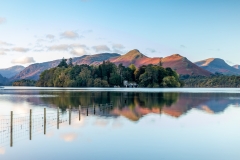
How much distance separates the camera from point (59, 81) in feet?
522

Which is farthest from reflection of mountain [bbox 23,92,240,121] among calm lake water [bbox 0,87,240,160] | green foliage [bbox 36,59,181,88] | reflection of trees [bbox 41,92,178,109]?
green foliage [bbox 36,59,181,88]

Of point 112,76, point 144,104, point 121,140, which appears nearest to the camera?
point 121,140

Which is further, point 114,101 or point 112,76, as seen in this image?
point 112,76

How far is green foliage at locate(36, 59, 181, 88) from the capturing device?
14825 cm

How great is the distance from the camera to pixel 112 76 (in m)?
151

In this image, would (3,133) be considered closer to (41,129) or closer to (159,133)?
(41,129)

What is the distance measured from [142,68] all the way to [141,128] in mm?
129869

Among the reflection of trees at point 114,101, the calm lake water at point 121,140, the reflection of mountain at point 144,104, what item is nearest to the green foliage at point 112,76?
the reflection of trees at point 114,101

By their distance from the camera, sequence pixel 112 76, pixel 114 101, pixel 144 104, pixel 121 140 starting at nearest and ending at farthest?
pixel 121 140, pixel 144 104, pixel 114 101, pixel 112 76

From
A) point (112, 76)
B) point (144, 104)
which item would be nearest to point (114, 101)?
point (144, 104)

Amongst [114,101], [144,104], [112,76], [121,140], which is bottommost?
[121,140]

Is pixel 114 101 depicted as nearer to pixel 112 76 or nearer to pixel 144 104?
pixel 144 104

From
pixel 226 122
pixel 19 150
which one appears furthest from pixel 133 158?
pixel 226 122

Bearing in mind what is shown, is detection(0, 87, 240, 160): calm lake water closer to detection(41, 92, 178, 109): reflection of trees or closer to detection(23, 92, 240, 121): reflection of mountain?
detection(23, 92, 240, 121): reflection of mountain
